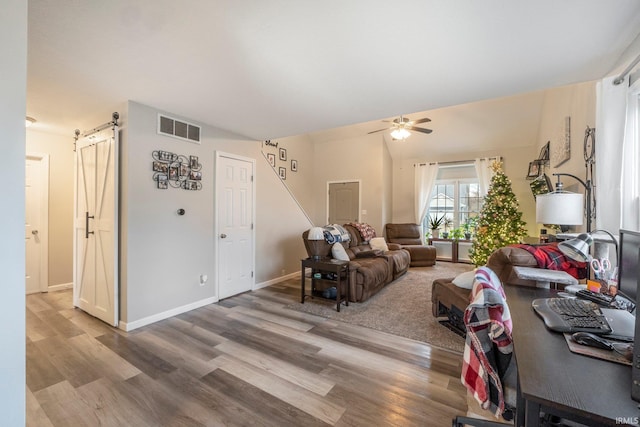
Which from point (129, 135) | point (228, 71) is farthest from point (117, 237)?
point (228, 71)

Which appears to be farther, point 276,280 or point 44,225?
point 276,280

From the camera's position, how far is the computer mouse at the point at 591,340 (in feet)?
3.25

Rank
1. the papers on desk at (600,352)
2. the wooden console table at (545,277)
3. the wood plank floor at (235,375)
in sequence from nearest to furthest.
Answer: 1. the papers on desk at (600,352)
2. the wood plank floor at (235,375)
3. the wooden console table at (545,277)

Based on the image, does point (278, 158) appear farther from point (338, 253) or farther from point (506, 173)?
point (506, 173)

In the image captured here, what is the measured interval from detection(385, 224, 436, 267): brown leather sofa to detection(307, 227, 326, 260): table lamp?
8.86 feet

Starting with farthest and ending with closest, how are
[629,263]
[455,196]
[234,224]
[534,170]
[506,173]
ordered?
[455,196], [506,173], [534,170], [234,224], [629,263]

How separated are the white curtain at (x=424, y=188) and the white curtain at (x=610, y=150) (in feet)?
14.8

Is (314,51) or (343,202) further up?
(314,51)

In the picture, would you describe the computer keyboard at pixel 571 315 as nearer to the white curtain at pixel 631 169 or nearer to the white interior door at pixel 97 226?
the white curtain at pixel 631 169

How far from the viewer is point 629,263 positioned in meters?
1.29

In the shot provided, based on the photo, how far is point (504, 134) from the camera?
5773 mm

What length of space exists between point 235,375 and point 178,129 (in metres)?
2.86

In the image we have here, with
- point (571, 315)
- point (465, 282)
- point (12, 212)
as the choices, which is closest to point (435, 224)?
point (465, 282)

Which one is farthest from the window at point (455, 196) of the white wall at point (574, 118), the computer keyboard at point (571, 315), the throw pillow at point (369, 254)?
the computer keyboard at point (571, 315)
